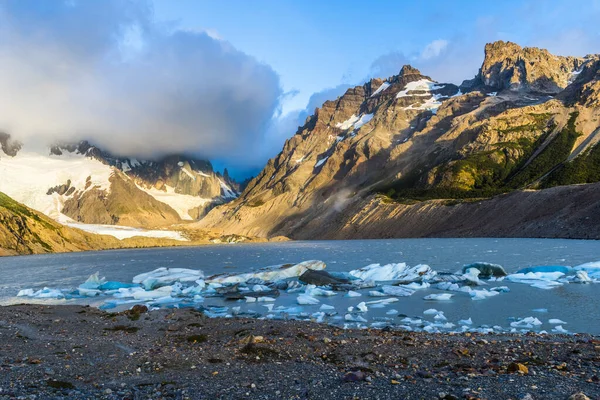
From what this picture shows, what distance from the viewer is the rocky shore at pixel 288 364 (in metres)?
9.41

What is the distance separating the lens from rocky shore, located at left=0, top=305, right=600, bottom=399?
9.41 metres

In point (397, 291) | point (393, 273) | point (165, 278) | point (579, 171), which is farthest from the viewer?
point (579, 171)

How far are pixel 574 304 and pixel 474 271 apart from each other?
10.4 metres

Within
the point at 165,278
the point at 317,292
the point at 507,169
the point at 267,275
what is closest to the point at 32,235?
the point at 165,278

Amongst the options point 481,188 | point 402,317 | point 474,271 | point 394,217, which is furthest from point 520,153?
point 402,317

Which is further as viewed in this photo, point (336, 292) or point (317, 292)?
point (336, 292)

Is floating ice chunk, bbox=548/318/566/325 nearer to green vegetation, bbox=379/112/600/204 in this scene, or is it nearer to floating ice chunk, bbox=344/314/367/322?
floating ice chunk, bbox=344/314/367/322

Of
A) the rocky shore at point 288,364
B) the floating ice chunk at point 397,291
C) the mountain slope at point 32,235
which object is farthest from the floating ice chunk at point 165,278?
the mountain slope at point 32,235

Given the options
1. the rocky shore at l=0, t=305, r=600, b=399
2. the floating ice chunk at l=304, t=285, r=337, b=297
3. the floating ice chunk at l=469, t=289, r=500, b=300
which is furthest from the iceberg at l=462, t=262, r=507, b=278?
the rocky shore at l=0, t=305, r=600, b=399

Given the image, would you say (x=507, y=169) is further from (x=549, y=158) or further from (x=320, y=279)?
(x=320, y=279)

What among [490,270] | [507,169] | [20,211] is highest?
[507,169]

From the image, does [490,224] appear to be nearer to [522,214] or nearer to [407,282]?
[522,214]

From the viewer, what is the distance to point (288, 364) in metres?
12.3

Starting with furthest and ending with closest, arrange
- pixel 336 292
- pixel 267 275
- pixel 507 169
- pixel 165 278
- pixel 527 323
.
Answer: pixel 507 169
pixel 165 278
pixel 267 275
pixel 336 292
pixel 527 323
